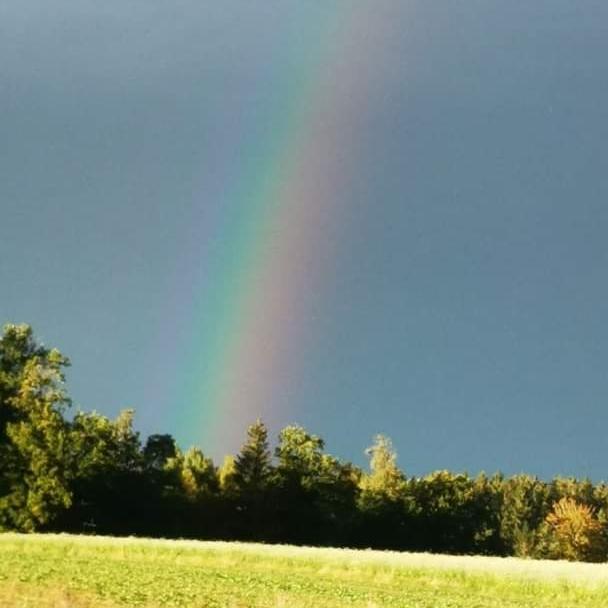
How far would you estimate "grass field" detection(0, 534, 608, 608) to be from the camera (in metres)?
26.3

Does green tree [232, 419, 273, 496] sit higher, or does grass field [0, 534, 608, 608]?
green tree [232, 419, 273, 496]

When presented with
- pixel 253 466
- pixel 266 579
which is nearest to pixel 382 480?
pixel 253 466

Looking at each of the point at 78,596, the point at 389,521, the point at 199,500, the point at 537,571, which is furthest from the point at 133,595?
the point at 389,521

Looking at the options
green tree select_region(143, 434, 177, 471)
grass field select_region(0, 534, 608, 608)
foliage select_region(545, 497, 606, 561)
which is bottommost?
grass field select_region(0, 534, 608, 608)

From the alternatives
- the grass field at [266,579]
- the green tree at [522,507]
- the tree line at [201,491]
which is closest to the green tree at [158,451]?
the tree line at [201,491]

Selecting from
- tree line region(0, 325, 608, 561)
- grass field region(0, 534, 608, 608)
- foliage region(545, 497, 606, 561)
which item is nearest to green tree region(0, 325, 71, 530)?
tree line region(0, 325, 608, 561)

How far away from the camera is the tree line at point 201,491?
83625mm

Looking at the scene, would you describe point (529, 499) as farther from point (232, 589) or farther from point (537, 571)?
point (232, 589)

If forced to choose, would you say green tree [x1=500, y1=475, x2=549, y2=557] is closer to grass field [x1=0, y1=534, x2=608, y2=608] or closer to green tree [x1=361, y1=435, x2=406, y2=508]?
green tree [x1=361, y1=435, x2=406, y2=508]

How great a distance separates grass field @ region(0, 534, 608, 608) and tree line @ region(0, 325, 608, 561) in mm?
27310

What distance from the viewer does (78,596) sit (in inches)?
996

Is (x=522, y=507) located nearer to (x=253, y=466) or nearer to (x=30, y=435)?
(x=253, y=466)

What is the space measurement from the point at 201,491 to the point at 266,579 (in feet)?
192

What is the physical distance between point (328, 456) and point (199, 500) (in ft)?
68.2
